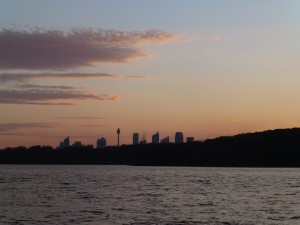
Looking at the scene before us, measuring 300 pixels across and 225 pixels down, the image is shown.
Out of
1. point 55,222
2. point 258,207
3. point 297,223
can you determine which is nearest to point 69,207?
point 55,222

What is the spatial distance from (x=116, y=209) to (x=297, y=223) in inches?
803

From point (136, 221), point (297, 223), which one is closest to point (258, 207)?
point (297, 223)

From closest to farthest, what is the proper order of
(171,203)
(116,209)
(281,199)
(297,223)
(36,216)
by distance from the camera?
(297,223)
(36,216)
(116,209)
(171,203)
(281,199)

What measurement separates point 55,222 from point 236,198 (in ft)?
115

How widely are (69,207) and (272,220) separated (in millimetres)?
23354

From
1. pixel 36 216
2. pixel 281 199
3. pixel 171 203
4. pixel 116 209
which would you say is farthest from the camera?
pixel 281 199

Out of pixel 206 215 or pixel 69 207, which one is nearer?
pixel 206 215

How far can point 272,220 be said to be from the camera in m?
52.4

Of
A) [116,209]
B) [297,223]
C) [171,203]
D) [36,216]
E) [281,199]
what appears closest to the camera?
[297,223]

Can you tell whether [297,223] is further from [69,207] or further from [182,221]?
[69,207]

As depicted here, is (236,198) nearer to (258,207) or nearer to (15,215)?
(258,207)

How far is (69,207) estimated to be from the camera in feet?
208

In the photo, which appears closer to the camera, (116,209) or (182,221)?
(182,221)

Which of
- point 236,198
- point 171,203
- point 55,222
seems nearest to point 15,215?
point 55,222
